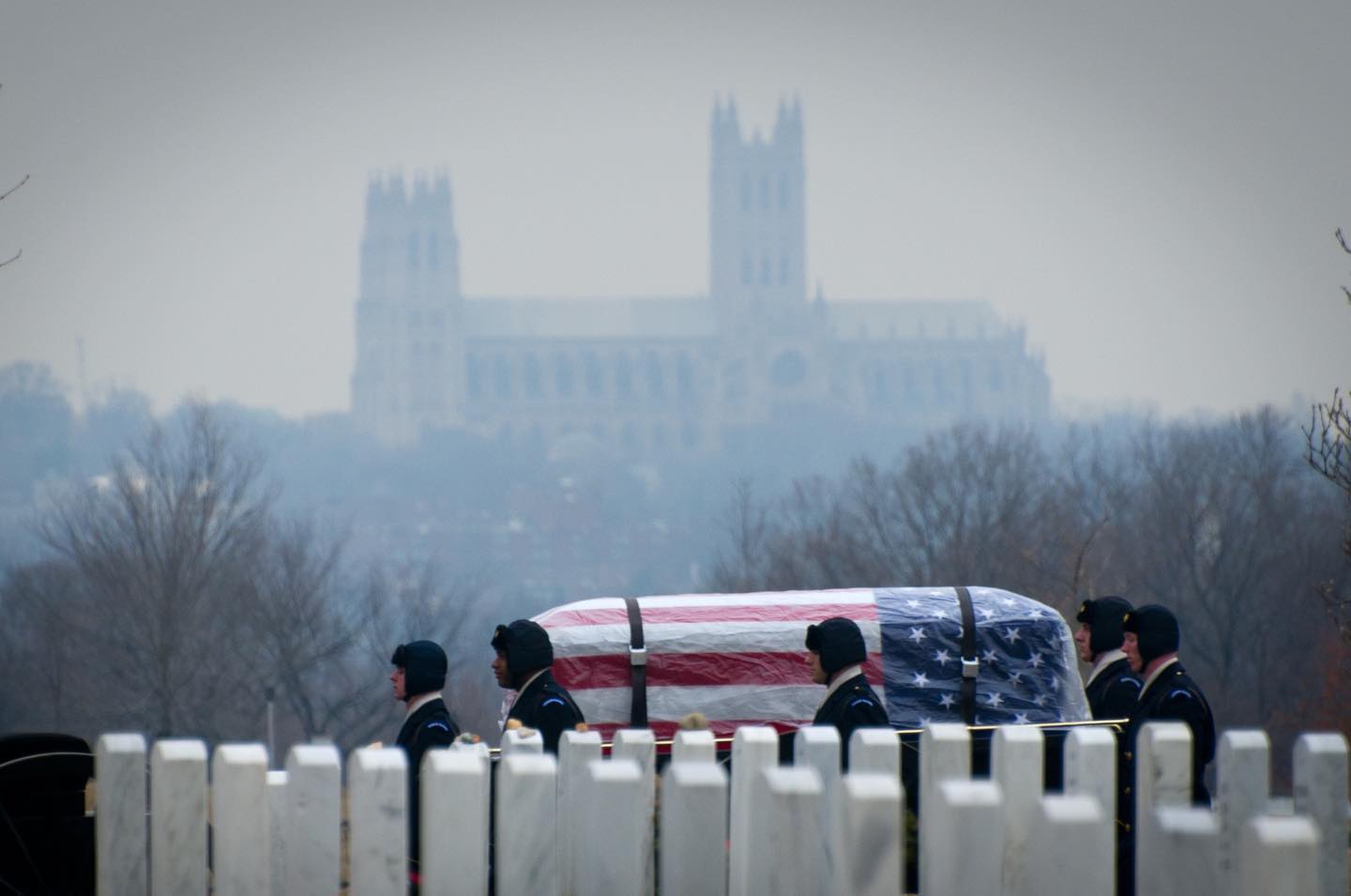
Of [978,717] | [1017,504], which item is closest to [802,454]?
[1017,504]

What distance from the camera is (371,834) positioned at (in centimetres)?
450

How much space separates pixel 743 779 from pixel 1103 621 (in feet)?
12.8

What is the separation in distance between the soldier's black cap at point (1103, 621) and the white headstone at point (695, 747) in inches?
144

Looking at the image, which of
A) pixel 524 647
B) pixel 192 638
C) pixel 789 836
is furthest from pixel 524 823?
pixel 192 638

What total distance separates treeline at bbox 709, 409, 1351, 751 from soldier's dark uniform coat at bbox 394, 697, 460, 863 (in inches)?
1579

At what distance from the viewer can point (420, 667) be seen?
25.1ft

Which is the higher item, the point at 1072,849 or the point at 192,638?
the point at 1072,849

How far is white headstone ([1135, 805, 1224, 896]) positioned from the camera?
156 inches

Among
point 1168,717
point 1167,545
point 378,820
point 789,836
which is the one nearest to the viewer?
point 789,836

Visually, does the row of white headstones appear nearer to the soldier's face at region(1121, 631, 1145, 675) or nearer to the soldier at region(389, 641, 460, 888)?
the soldier at region(389, 641, 460, 888)

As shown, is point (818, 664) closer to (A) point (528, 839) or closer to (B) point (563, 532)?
(A) point (528, 839)

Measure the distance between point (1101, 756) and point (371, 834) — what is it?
1922mm

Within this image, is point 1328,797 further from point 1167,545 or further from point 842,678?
point 1167,545

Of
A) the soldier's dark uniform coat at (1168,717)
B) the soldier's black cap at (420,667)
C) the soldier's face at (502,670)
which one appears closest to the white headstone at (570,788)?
the soldier's black cap at (420,667)
